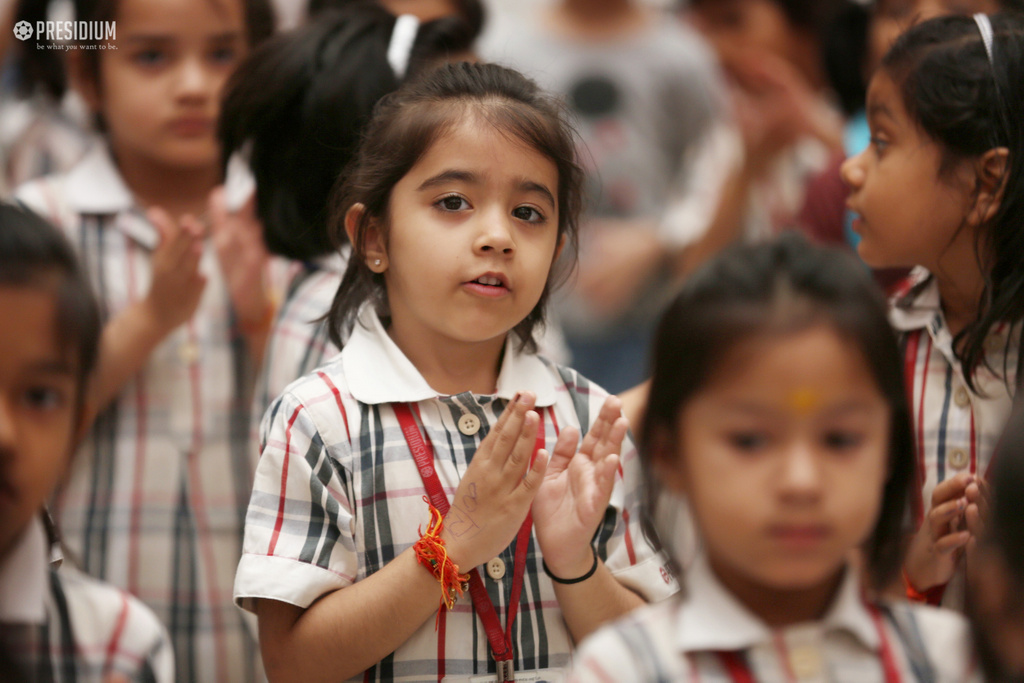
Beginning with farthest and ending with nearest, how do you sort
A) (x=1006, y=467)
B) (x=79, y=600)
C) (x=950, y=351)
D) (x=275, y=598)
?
1. (x=950, y=351)
2. (x=275, y=598)
3. (x=79, y=600)
4. (x=1006, y=467)

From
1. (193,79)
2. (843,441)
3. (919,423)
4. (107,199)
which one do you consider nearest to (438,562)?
(843,441)

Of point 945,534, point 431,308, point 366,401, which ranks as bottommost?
point 945,534

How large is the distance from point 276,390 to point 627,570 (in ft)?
2.63

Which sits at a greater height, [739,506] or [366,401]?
[366,401]

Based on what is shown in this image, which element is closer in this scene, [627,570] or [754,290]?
[754,290]

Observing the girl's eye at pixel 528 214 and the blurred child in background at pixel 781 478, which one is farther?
the girl's eye at pixel 528 214

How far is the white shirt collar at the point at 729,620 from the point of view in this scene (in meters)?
1.24

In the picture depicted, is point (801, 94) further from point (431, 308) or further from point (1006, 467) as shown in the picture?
point (1006, 467)

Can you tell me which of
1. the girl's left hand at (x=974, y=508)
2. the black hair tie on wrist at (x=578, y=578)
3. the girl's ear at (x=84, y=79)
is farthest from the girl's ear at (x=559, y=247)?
the girl's ear at (x=84, y=79)

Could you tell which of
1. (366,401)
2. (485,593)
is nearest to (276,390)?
(366,401)

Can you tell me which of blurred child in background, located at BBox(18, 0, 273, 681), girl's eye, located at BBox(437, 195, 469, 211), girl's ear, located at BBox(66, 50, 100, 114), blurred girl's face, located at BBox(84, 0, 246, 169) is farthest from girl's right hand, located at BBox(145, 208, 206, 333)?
girl's eye, located at BBox(437, 195, 469, 211)

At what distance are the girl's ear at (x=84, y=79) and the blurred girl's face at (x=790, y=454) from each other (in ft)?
6.59

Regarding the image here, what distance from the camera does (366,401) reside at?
64.4 inches

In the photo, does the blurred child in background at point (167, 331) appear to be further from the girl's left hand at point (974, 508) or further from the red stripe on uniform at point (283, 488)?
the girl's left hand at point (974, 508)
